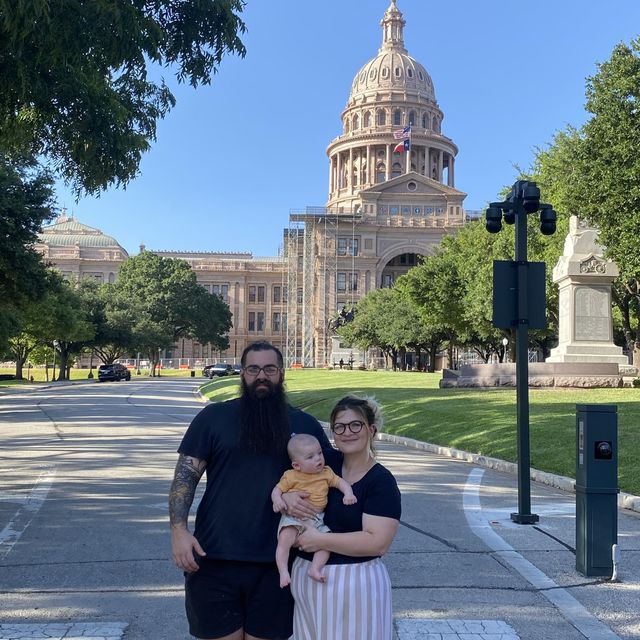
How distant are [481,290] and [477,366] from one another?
15.7 m

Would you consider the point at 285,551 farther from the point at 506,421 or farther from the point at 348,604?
the point at 506,421

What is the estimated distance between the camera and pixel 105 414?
23.8 meters

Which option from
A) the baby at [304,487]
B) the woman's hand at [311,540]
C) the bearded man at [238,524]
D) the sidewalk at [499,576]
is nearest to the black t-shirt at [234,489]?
the bearded man at [238,524]

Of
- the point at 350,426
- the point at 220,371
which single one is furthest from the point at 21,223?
the point at 220,371

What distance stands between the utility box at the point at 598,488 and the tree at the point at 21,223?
21.3 m

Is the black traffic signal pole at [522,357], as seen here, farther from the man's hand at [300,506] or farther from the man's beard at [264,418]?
the man's hand at [300,506]

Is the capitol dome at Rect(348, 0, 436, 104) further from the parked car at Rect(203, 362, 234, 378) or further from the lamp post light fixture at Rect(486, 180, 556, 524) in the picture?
the lamp post light fixture at Rect(486, 180, 556, 524)

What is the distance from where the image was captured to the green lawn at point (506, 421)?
1227cm

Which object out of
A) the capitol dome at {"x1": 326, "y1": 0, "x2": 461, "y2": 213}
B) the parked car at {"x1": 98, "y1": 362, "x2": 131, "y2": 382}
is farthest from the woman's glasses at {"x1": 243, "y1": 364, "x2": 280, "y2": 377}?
the capitol dome at {"x1": 326, "y1": 0, "x2": 461, "y2": 213}

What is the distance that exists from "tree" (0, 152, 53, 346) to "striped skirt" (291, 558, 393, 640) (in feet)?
76.1

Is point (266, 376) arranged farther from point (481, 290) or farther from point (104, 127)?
point (481, 290)

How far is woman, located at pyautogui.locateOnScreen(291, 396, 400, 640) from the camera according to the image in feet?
9.68

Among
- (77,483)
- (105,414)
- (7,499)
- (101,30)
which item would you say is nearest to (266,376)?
(101,30)

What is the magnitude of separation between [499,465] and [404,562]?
6.66 meters
